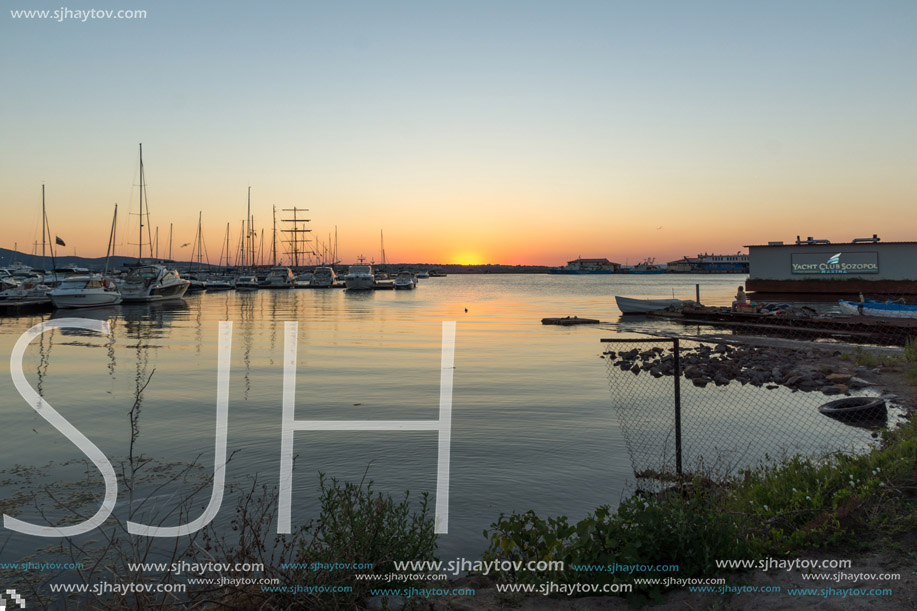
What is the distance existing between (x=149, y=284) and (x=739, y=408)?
59.0 metres

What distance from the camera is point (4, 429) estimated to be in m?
13.2

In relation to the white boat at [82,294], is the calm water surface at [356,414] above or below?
below

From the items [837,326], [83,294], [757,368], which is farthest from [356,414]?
[83,294]

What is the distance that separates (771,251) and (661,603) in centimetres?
5859

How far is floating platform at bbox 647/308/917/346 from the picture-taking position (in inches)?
1032

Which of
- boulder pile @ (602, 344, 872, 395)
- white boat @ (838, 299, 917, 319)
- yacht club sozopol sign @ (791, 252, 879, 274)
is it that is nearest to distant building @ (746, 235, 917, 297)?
yacht club sozopol sign @ (791, 252, 879, 274)

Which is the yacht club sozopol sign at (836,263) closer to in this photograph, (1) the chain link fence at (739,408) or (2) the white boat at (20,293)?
(1) the chain link fence at (739,408)

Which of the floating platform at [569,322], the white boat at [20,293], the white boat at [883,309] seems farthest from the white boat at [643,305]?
the white boat at [20,293]

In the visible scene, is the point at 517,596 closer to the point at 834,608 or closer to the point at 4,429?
the point at 834,608

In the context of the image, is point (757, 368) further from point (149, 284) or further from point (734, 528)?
point (149, 284)

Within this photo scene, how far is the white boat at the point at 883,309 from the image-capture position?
101 ft

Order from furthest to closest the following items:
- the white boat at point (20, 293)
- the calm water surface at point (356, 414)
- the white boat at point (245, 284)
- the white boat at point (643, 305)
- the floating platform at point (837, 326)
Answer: the white boat at point (245, 284) < the white boat at point (20, 293) < the white boat at point (643, 305) < the floating platform at point (837, 326) < the calm water surface at point (356, 414)

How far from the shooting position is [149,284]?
61000 millimetres

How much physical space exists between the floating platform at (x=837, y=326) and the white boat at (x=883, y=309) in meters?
1.25
